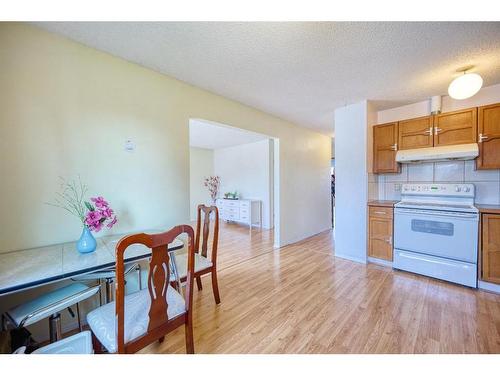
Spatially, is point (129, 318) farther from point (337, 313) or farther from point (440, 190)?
point (440, 190)

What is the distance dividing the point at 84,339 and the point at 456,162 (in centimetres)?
408

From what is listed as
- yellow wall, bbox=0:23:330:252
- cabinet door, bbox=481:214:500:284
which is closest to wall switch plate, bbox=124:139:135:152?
yellow wall, bbox=0:23:330:252

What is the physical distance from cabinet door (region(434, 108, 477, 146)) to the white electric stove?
22.2 inches

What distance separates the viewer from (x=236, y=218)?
225 inches

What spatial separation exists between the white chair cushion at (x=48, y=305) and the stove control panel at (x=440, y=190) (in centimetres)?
366

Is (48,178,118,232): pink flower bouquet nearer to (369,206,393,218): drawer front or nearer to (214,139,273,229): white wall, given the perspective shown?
(369,206,393,218): drawer front

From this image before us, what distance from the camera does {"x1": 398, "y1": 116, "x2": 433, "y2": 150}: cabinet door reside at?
2662 mm

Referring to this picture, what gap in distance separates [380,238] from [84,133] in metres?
3.60

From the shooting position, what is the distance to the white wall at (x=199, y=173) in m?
6.69

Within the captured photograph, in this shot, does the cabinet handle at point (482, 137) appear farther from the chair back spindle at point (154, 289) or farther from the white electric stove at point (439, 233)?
the chair back spindle at point (154, 289)

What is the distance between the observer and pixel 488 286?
7.07ft

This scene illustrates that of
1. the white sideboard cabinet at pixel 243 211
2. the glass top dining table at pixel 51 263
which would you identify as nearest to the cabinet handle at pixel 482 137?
the glass top dining table at pixel 51 263
